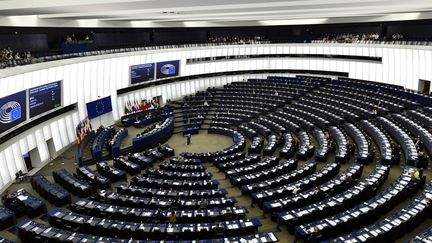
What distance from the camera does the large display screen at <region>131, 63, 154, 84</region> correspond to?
34031 mm

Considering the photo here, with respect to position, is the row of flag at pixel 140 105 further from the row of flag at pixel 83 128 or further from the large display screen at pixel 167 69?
the row of flag at pixel 83 128

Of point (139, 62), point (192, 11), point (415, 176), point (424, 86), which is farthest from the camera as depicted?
point (139, 62)

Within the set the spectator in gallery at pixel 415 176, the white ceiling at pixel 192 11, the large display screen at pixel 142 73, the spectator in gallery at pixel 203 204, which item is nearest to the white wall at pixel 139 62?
the large display screen at pixel 142 73

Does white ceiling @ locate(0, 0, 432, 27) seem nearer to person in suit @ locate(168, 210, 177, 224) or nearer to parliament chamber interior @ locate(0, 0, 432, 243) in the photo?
parliament chamber interior @ locate(0, 0, 432, 243)

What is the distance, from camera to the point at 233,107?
3547 cm

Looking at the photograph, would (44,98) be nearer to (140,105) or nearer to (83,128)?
(83,128)

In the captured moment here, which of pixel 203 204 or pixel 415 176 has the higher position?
pixel 415 176

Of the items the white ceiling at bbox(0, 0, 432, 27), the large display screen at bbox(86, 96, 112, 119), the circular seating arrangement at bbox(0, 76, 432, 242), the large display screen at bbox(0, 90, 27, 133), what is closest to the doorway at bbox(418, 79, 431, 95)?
the circular seating arrangement at bbox(0, 76, 432, 242)

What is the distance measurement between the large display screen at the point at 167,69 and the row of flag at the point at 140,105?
115 inches

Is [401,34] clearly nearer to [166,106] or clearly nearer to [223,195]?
[166,106]

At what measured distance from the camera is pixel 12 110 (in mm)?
21359

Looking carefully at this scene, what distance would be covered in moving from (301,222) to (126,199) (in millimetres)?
8467

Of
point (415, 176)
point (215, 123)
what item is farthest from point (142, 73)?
point (415, 176)

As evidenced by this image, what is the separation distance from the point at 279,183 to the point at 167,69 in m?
22.8
